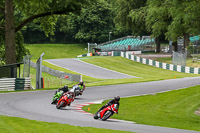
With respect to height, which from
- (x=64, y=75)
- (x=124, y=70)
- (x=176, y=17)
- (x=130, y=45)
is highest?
(x=176, y=17)

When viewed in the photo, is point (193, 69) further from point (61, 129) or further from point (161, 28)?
point (61, 129)

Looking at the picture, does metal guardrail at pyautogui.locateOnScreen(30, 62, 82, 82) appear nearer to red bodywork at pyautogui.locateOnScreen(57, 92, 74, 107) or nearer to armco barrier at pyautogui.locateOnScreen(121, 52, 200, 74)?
armco barrier at pyautogui.locateOnScreen(121, 52, 200, 74)

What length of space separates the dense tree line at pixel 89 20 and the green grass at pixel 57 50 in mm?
2733

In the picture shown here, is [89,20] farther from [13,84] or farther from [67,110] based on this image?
[67,110]

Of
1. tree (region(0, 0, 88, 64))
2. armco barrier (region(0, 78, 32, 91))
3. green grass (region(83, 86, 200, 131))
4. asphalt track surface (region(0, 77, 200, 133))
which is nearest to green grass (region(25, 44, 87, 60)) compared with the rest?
tree (region(0, 0, 88, 64))

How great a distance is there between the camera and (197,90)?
2523 centimetres

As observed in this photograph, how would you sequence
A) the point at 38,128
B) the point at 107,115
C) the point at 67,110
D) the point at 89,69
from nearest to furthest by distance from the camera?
the point at 38,128
the point at 107,115
the point at 67,110
the point at 89,69

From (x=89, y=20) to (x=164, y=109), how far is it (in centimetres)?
8085

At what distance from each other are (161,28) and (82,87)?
38.1m

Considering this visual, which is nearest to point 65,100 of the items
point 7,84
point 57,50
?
point 7,84

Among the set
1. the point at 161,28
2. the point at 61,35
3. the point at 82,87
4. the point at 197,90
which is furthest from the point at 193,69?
the point at 61,35

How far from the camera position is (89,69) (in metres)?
54.2

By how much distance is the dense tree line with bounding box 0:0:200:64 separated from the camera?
3262cm

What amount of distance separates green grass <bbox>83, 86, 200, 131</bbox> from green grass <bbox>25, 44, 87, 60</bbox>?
225 ft
